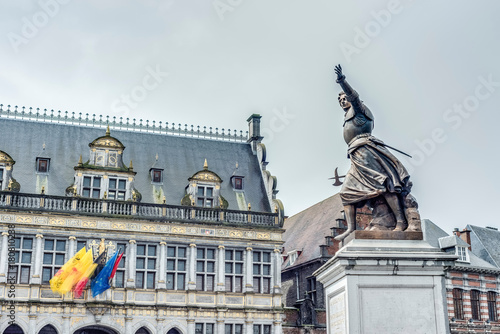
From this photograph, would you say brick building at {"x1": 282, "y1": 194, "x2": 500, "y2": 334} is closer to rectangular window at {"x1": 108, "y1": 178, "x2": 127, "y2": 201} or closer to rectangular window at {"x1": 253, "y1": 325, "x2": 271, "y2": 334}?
rectangular window at {"x1": 253, "y1": 325, "x2": 271, "y2": 334}

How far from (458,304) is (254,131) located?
1478 cm

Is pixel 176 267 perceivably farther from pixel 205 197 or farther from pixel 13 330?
pixel 13 330

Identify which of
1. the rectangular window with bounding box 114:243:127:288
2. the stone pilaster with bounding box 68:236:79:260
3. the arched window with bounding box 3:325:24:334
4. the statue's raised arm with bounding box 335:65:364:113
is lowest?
the arched window with bounding box 3:325:24:334

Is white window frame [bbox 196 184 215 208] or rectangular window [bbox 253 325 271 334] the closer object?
rectangular window [bbox 253 325 271 334]

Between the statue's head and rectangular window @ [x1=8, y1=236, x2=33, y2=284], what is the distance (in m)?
23.3

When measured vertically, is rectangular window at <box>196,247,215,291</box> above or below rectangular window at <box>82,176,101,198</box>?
below

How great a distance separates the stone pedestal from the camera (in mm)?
9086

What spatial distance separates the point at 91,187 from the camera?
107ft

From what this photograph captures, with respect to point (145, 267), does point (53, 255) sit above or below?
above

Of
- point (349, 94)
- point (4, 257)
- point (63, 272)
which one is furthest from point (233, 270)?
point (349, 94)

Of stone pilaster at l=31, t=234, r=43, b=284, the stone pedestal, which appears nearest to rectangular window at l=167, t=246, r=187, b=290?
stone pilaster at l=31, t=234, r=43, b=284

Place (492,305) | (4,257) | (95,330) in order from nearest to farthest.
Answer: (4,257) → (95,330) → (492,305)

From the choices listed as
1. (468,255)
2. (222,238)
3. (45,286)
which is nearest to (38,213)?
(45,286)

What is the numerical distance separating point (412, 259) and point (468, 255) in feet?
106
